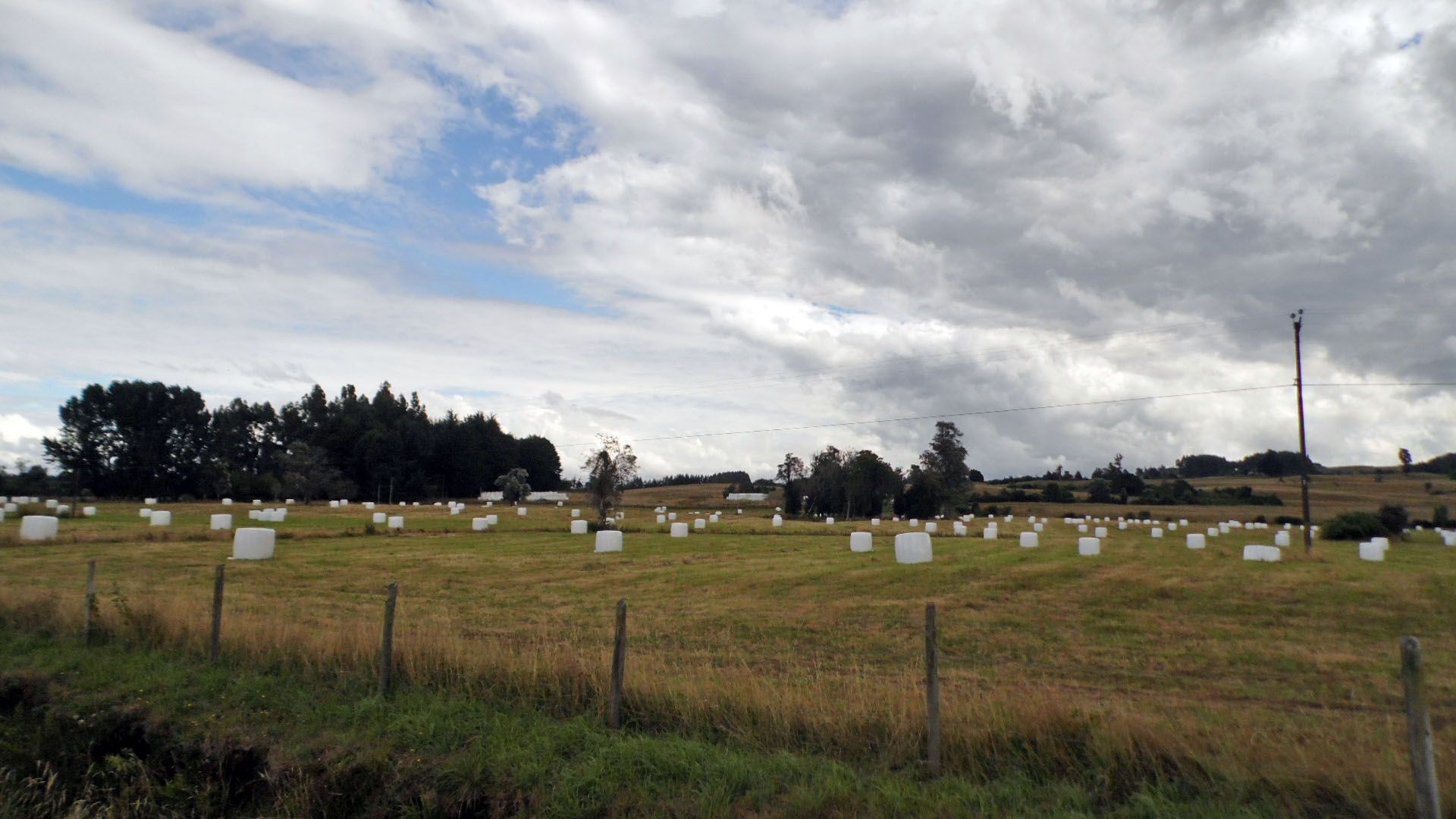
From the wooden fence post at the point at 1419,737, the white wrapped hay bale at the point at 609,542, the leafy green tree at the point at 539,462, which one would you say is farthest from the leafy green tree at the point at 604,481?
the leafy green tree at the point at 539,462

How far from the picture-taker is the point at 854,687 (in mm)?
10078

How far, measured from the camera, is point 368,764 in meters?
9.95

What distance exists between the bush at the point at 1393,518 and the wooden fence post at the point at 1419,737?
62.8 metres

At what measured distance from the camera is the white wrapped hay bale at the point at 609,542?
4006cm

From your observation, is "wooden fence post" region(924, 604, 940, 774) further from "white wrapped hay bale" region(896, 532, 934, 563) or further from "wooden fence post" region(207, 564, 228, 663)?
"white wrapped hay bale" region(896, 532, 934, 563)

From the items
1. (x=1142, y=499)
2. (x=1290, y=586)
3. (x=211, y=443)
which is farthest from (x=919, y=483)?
(x=211, y=443)

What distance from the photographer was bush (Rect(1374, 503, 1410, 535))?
189 ft

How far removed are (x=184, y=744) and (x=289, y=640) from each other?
6.87 feet

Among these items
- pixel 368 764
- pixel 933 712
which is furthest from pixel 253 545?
pixel 933 712

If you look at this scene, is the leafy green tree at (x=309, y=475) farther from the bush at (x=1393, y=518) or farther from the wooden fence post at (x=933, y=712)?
the wooden fence post at (x=933, y=712)

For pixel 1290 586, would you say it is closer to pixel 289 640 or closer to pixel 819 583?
pixel 819 583

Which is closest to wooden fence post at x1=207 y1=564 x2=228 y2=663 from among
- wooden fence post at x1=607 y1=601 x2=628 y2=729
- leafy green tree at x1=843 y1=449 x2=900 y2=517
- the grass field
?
the grass field

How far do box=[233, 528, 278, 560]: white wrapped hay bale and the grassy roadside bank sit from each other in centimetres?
2104

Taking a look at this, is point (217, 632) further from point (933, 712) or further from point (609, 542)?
point (609, 542)
